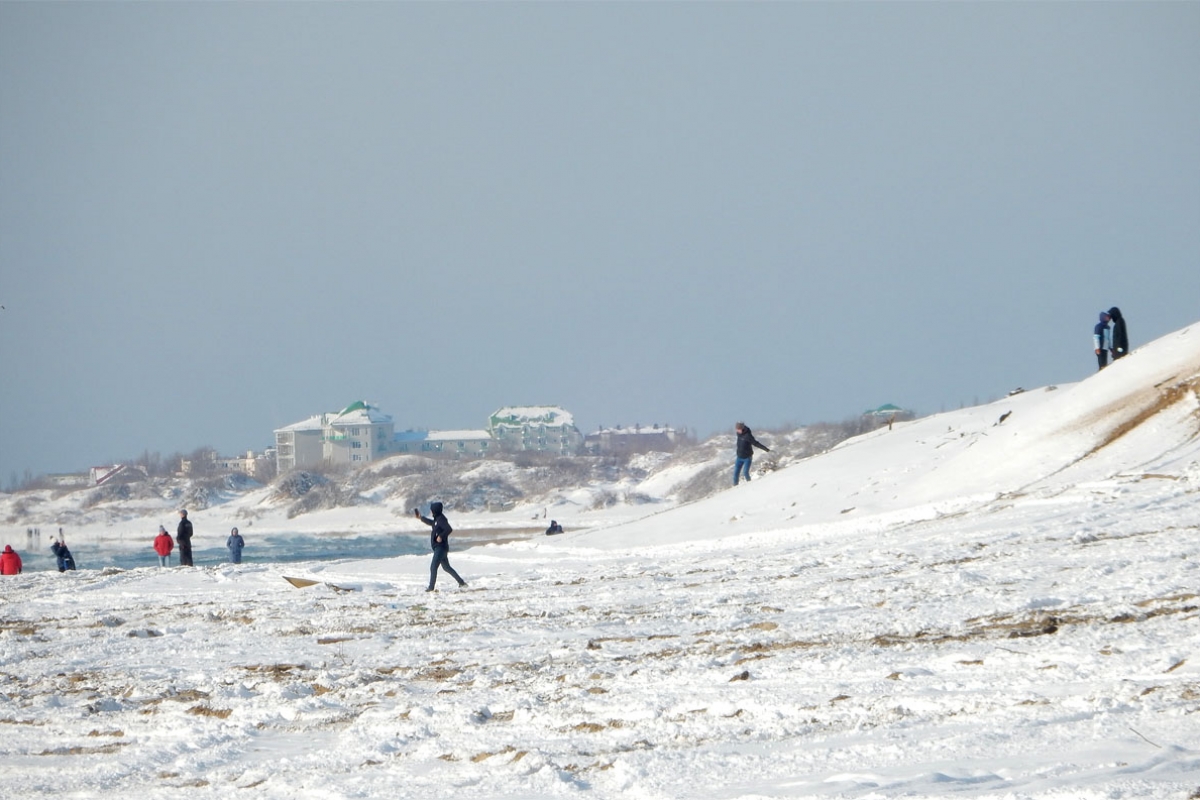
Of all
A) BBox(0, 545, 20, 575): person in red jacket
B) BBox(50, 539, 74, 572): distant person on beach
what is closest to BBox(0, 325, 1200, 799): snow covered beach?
BBox(0, 545, 20, 575): person in red jacket

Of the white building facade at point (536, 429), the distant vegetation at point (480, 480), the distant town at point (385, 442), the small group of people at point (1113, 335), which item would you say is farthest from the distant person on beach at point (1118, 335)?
the white building facade at point (536, 429)

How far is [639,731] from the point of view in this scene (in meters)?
7.32

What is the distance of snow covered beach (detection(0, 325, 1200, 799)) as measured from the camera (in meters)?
6.35

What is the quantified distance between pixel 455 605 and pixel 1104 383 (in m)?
13.4

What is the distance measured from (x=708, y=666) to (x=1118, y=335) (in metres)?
19.8

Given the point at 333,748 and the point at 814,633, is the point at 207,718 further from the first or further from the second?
the point at 814,633

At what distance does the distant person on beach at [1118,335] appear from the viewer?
25.5 metres

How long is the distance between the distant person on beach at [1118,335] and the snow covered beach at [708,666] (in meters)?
5.36

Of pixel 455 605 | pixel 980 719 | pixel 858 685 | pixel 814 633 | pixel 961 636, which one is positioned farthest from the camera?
pixel 455 605

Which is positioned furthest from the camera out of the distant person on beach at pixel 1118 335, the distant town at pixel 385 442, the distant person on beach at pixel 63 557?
the distant town at pixel 385 442

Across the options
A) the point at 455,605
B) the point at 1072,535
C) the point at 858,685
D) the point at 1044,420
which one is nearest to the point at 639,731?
the point at 858,685

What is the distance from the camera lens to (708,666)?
9.16 m

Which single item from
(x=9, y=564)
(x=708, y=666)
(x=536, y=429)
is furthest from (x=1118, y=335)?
(x=536, y=429)

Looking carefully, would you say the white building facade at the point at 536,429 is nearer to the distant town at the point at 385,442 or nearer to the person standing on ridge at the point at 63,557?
the distant town at the point at 385,442
